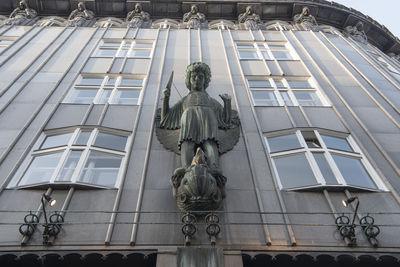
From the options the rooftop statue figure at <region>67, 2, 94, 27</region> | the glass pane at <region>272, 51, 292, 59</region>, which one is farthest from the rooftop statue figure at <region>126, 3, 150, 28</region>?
the glass pane at <region>272, 51, 292, 59</region>

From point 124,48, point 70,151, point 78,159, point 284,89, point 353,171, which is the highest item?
point 124,48

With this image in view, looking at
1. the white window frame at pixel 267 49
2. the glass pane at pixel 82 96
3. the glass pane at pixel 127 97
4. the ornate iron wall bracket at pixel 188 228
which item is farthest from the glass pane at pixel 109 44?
the ornate iron wall bracket at pixel 188 228

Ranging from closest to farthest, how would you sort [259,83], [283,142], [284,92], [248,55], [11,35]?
[283,142]
[284,92]
[259,83]
[248,55]
[11,35]

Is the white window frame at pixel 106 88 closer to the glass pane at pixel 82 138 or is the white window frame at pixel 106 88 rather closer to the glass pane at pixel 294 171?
the glass pane at pixel 82 138

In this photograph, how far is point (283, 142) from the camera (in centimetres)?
1154

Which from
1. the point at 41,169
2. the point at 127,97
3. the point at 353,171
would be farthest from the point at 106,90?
the point at 353,171

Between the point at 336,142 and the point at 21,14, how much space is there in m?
22.2

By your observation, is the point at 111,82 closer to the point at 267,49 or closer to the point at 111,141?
the point at 111,141

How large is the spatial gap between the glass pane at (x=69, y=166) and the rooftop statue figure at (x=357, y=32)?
817 inches

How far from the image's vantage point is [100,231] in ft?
26.9

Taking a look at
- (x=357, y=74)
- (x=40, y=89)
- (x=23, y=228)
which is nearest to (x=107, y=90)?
(x=40, y=89)

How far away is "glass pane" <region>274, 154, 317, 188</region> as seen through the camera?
9828mm

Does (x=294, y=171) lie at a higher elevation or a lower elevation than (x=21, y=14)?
lower

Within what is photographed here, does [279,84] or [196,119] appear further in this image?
[279,84]
